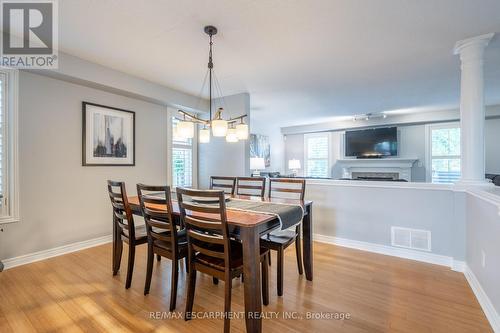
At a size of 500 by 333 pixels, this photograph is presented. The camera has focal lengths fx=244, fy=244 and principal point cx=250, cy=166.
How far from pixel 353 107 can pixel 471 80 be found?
10.2 ft

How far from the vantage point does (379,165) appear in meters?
6.98

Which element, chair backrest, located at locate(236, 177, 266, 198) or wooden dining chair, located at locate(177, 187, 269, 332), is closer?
wooden dining chair, located at locate(177, 187, 269, 332)

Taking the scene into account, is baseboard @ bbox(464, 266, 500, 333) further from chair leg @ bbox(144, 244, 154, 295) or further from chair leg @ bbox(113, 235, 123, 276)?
chair leg @ bbox(113, 235, 123, 276)

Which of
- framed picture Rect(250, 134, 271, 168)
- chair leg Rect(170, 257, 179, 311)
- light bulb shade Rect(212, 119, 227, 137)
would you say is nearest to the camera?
chair leg Rect(170, 257, 179, 311)

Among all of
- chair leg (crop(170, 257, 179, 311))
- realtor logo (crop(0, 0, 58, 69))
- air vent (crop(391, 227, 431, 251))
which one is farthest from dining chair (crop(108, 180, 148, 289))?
air vent (crop(391, 227, 431, 251))

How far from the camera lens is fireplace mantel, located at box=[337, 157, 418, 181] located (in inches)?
260

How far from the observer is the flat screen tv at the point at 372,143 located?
665 centimetres

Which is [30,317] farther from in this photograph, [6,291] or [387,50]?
[387,50]

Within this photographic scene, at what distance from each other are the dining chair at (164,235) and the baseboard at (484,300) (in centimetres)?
234

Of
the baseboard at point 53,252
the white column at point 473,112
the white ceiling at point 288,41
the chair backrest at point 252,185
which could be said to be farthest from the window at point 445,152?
the baseboard at point 53,252

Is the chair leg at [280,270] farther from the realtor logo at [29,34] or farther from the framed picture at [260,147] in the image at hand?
the framed picture at [260,147]

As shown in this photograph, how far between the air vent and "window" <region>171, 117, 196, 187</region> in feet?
11.7

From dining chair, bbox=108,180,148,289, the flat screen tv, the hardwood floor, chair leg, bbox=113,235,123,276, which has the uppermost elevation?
the flat screen tv

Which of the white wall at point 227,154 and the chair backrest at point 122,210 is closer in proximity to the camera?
the chair backrest at point 122,210
